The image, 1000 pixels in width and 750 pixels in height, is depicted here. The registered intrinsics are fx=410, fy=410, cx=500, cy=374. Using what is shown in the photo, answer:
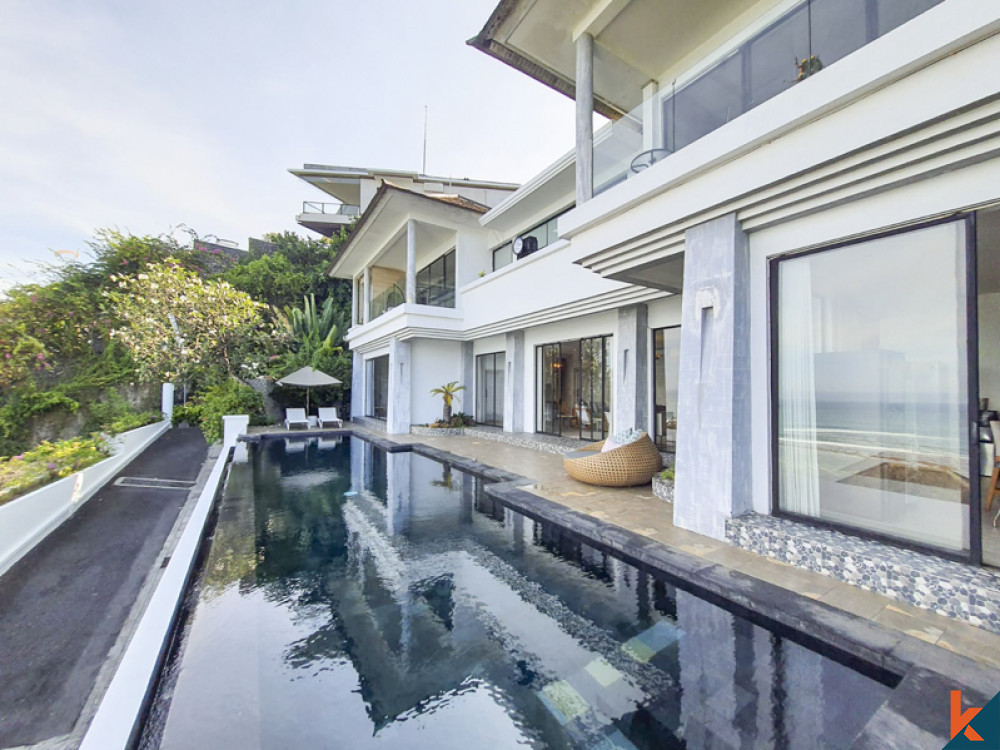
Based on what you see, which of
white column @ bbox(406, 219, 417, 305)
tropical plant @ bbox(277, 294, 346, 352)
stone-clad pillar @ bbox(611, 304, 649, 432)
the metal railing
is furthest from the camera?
the metal railing

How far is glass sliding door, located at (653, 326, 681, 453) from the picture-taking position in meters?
9.13

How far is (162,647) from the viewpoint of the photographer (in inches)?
119

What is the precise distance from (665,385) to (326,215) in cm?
3150

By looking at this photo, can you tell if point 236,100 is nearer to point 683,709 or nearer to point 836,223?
point 836,223

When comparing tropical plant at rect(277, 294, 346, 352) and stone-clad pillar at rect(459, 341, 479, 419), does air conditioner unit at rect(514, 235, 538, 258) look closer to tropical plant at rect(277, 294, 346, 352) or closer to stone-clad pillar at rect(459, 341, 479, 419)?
stone-clad pillar at rect(459, 341, 479, 419)

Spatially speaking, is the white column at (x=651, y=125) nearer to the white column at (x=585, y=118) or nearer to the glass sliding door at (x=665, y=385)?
the white column at (x=585, y=118)

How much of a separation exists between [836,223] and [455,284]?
38.6ft

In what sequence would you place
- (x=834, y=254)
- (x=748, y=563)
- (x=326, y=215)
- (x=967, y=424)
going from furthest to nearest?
(x=326, y=215)
(x=834, y=254)
(x=748, y=563)
(x=967, y=424)

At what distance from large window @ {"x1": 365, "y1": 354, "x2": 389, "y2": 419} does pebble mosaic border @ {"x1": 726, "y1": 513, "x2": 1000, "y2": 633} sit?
16922mm

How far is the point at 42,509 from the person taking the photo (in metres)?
5.97

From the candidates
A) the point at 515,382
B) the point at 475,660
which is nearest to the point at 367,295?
the point at 515,382

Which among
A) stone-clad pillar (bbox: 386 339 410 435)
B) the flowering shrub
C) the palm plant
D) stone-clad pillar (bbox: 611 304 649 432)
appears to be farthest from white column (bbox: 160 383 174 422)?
stone-clad pillar (bbox: 611 304 649 432)

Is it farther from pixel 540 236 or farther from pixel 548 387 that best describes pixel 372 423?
pixel 540 236

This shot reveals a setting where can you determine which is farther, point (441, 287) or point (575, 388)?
point (441, 287)
